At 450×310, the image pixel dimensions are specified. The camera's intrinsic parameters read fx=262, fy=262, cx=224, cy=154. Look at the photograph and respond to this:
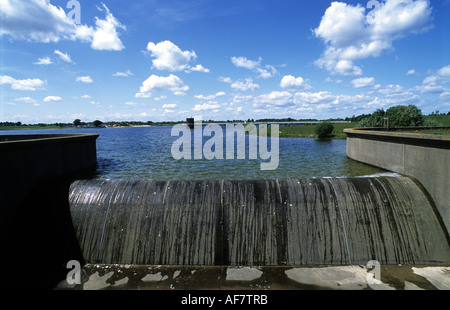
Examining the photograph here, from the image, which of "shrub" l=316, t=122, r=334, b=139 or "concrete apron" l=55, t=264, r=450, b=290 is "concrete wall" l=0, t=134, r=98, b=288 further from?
"shrub" l=316, t=122, r=334, b=139

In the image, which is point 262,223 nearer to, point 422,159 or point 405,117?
point 422,159

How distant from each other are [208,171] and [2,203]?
13.2 m

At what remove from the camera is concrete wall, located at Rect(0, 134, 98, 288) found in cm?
671

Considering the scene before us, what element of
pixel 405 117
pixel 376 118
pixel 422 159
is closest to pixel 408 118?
pixel 405 117

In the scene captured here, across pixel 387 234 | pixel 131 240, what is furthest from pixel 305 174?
pixel 131 240

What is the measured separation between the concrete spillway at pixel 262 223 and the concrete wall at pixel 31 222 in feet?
1.44

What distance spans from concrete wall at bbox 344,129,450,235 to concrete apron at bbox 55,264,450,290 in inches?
92.0

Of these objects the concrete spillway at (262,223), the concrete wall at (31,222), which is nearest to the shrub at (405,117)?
the concrete spillway at (262,223)

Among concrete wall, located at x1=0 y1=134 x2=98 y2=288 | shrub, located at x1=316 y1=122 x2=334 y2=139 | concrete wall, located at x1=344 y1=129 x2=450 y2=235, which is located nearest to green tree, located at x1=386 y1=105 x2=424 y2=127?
shrub, located at x1=316 y1=122 x2=334 y2=139

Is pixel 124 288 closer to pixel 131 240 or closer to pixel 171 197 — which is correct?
pixel 131 240

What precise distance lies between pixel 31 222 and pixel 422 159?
13.4 m

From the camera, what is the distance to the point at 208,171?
19.8 m

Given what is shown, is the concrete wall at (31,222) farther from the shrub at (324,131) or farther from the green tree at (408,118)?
the shrub at (324,131)
